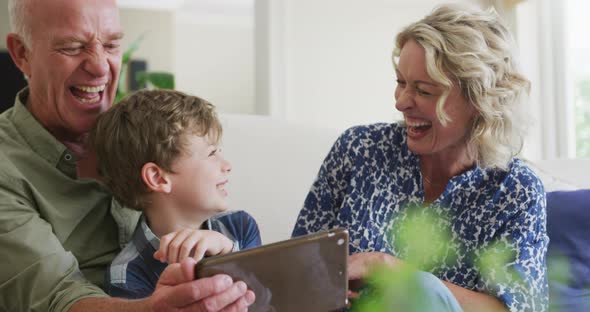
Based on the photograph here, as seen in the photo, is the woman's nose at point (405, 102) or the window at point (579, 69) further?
the window at point (579, 69)

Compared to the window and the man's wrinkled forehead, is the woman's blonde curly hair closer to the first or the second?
the man's wrinkled forehead

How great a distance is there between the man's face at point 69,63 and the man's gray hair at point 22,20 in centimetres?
2

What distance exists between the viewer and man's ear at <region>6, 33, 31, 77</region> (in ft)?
5.43

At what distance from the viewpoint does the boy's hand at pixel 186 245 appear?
1185 mm

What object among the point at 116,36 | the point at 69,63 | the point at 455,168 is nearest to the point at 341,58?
the point at 455,168

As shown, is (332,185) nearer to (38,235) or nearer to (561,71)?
(38,235)

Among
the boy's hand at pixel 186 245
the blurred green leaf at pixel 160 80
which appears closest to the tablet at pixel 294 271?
the boy's hand at pixel 186 245

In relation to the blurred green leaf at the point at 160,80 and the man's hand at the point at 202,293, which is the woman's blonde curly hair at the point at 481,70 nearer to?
the man's hand at the point at 202,293

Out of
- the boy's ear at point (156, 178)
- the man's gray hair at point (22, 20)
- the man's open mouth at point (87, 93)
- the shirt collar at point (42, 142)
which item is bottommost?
the boy's ear at point (156, 178)

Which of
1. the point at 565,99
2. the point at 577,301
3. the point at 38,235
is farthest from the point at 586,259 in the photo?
the point at 565,99

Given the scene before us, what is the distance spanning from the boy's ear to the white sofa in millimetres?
524

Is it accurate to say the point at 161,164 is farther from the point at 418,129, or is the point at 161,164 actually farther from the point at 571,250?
the point at 571,250

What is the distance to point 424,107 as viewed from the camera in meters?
1.65

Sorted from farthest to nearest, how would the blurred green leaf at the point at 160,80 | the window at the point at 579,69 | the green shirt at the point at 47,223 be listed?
1. the window at the point at 579,69
2. the blurred green leaf at the point at 160,80
3. the green shirt at the point at 47,223
